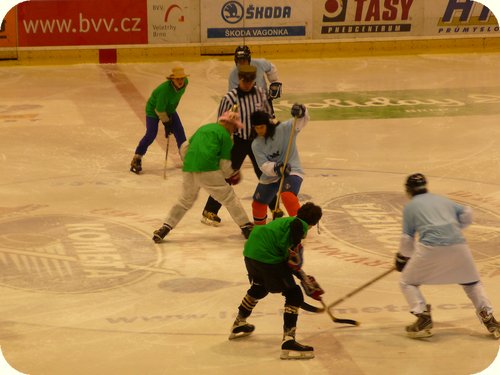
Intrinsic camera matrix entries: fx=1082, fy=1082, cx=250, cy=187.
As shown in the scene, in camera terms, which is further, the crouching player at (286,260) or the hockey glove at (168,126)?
the hockey glove at (168,126)

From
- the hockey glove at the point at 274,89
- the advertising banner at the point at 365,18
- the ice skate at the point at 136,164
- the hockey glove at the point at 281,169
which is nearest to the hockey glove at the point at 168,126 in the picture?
the ice skate at the point at 136,164

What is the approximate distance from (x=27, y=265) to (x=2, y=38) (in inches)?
353

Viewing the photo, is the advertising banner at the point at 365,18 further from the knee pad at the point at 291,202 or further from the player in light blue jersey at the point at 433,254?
the player in light blue jersey at the point at 433,254

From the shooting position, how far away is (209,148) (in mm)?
8414

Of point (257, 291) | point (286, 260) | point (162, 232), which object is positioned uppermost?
point (286, 260)

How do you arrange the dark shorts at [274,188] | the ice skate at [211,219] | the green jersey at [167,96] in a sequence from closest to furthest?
1. the dark shorts at [274,188]
2. the ice skate at [211,219]
3. the green jersey at [167,96]

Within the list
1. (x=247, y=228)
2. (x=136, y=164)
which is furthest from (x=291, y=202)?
(x=136, y=164)

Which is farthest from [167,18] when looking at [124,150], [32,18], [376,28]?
[124,150]

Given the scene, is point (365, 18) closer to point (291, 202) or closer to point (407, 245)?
point (291, 202)

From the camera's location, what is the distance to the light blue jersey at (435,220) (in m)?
6.61

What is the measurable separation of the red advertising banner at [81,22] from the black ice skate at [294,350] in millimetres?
11007

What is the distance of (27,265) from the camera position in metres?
8.49

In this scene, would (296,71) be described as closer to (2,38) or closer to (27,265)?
(2,38)

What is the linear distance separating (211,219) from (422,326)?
3196 mm
